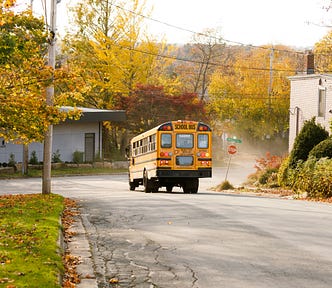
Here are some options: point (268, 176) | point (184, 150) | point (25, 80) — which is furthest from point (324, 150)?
Result: point (25, 80)

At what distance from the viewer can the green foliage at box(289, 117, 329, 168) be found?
32.9 meters

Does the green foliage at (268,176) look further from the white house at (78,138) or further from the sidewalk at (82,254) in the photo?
the sidewalk at (82,254)

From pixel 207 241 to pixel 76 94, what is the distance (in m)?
10.1

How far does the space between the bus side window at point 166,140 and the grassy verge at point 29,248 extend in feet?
41.4

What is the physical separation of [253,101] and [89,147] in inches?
1003

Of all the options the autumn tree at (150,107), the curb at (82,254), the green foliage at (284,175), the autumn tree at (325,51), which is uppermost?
the autumn tree at (325,51)

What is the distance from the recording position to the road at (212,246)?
9.62m

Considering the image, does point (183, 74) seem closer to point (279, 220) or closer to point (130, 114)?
point (130, 114)

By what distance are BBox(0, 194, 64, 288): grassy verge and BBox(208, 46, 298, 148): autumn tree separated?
62.4 meters

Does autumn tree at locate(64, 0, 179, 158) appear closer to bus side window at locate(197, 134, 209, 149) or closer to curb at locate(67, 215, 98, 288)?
bus side window at locate(197, 134, 209, 149)

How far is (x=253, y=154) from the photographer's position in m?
83.2

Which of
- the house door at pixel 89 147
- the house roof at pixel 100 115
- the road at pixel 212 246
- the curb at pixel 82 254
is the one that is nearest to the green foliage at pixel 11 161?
the house roof at pixel 100 115

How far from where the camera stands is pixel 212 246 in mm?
12289

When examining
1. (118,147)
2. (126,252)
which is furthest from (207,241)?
(118,147)
